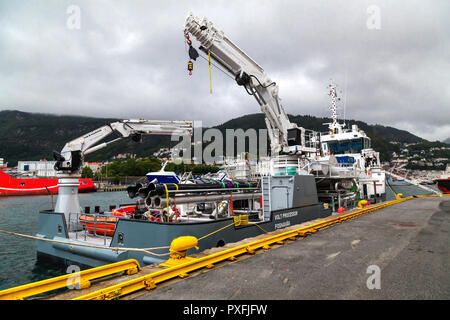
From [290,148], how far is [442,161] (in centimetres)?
16781

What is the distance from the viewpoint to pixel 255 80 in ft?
44.3

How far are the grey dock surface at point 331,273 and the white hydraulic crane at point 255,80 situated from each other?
6413 millimetres

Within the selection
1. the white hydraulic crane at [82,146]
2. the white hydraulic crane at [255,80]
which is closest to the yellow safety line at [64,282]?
the white hydraulic crane at [82,146]

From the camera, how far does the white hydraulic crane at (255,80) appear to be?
12.2 meters

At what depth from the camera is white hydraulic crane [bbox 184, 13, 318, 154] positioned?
12194 millimetres

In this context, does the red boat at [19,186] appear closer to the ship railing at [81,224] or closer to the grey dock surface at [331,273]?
the ship railing at [81,224]

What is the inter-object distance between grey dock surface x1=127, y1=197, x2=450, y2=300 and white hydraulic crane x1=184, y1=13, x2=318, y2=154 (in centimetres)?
641

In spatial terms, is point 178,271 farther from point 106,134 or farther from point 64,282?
point 106,134

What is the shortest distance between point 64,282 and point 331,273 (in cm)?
399

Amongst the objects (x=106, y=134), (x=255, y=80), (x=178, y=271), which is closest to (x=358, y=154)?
(x=255, y=80)
